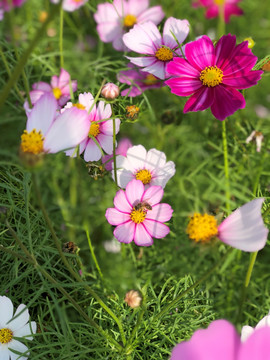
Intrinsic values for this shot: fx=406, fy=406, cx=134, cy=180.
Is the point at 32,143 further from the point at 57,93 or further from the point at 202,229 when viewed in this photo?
the point at 57,93

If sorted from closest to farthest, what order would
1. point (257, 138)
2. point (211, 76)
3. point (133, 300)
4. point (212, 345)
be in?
1. point (212, 345)
2. point (133, 300)
3. point (211, 76)
4. point (257, 138)

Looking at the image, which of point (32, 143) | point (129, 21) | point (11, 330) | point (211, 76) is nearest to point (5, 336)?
point (11, 330)

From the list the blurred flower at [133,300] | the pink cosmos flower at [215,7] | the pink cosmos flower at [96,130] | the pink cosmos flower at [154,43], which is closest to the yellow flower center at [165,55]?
the pink cosmos flower at [154,43]

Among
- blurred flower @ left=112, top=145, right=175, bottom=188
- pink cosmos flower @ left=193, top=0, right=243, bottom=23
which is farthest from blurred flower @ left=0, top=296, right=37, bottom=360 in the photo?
pink cosmos flower @ left=193, top=0, right=243, bottom=23

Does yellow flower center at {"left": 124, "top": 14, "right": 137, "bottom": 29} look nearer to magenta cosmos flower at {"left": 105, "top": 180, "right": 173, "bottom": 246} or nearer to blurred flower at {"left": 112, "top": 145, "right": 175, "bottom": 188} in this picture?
blurred flower at {"left": 112, "top": 145, "right": 175, "bottom": 188}

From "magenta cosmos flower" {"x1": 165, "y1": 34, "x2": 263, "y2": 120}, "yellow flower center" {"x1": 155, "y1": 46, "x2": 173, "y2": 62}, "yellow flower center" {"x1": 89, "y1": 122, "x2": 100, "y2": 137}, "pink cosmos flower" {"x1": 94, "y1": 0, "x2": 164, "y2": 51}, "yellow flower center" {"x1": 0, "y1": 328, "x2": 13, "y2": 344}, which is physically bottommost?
"yellow flower center" {"x1": 0, "y1": 328, "x2": 13, "y2": 344}

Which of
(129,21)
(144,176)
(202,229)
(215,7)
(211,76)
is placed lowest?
(202,229)

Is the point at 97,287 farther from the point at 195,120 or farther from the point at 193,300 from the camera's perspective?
the point at 195,120
